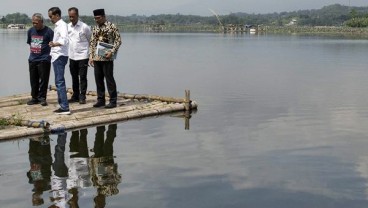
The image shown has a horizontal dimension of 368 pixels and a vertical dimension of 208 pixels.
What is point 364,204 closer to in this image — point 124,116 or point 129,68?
point 124,116

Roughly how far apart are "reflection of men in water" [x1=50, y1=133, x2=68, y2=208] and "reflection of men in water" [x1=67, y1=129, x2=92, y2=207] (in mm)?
73

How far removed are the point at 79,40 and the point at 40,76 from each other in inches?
42.6

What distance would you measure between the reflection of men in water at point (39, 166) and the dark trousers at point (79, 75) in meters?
2.62

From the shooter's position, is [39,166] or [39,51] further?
[39,51]

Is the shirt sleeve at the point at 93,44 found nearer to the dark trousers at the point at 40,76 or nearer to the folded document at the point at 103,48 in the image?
the folded document at the point at 103,48

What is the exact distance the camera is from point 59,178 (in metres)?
6.97

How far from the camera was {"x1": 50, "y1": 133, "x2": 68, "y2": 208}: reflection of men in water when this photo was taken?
20.0 feet

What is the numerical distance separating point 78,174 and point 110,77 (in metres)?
4.38

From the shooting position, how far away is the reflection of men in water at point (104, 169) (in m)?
6.44

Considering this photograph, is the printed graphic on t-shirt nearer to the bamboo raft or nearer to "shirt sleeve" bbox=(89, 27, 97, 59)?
"shirt sleeve" bbox=(89, 27, 97, 59)

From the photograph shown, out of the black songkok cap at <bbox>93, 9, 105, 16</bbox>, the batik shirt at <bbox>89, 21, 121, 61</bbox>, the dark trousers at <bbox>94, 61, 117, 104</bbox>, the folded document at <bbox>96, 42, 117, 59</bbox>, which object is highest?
the black songkok cap at <bbox>93, 9, 105, 16</bbox>

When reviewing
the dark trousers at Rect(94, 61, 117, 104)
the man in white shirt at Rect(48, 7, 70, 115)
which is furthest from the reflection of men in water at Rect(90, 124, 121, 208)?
the dark trousers at Rect(94, 61, 117, 104)

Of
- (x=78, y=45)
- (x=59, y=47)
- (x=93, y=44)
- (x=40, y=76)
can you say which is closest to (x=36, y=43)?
(x=40, y=76)

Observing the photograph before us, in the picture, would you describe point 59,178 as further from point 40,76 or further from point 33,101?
point 33,101
